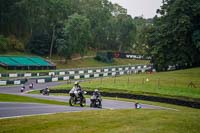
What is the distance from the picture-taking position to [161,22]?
77812mm

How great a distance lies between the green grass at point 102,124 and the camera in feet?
48.2

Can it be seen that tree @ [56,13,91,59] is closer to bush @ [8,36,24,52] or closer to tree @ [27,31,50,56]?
tree @ [27,31,50,56]

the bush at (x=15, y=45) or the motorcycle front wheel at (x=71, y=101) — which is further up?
the bush at (x=15, y=45)

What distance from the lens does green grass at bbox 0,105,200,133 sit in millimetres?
14687

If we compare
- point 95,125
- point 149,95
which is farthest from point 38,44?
point 95,125

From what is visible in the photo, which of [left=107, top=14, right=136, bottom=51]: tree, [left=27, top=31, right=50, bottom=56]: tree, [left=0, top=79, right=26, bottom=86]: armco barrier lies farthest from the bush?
[left=107, top=14, right=136, bottom=51]: tree

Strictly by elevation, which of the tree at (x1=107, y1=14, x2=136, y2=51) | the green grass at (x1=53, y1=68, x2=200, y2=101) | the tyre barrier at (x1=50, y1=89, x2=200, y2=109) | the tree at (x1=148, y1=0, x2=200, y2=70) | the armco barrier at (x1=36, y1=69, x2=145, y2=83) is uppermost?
the tree at (x1=107, y1=14, x2=136, y2=51)

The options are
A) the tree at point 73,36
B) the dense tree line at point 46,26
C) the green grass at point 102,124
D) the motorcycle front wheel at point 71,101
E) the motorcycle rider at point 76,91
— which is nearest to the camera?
the green grass at point 102,124

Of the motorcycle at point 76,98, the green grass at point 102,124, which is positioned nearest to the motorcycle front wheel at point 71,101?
the motorcycle at point 76,98

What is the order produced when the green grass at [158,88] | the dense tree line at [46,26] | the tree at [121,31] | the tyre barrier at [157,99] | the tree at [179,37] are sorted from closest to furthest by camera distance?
1. the tyre barrier at [157,99]
2. the green grass at [158,88]
3. the tree at [179,37]
4. the dense tree line at [46,26]
5. the tree at [121,31]

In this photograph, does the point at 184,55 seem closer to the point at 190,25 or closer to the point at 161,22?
the point at 190,25

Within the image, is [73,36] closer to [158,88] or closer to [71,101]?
[158,88]

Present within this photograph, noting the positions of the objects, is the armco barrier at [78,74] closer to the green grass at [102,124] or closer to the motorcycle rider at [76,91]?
the motorcycle rider at [76,91]

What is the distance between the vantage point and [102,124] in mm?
15961
